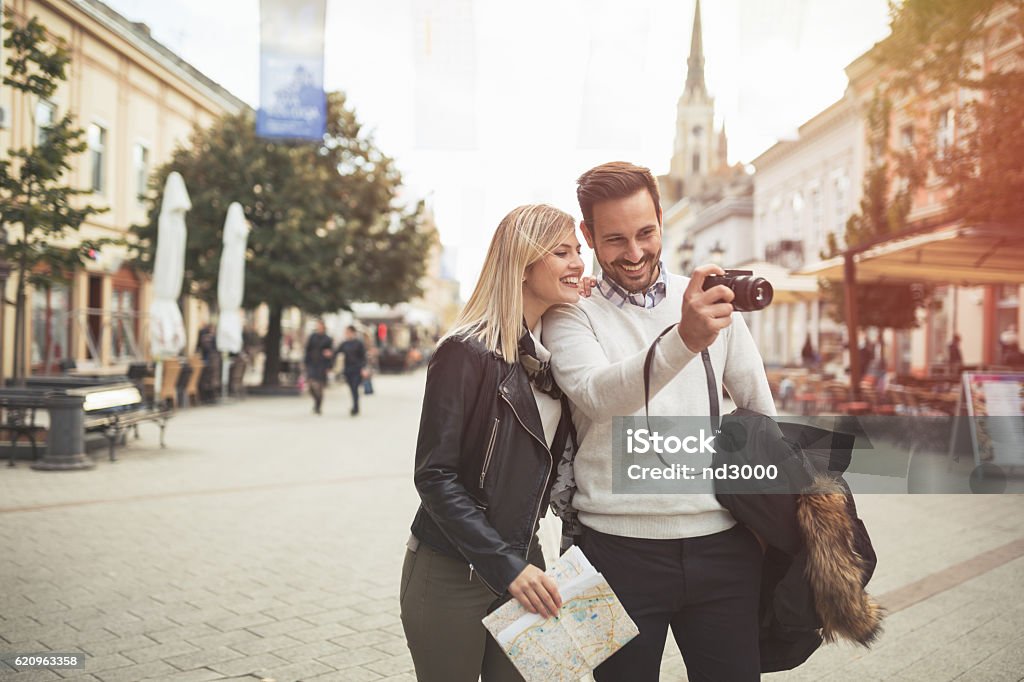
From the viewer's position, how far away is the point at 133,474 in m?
8.95

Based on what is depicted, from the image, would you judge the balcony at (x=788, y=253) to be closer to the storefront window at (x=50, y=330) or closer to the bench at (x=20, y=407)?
the bench at (x=20, y=407)

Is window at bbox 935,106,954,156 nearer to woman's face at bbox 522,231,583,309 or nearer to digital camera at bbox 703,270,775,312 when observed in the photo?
woman's face at bbox 522,231,583,309

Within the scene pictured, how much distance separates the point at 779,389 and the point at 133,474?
10.5m

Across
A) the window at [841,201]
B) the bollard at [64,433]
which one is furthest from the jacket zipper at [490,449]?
the window at [841,201]

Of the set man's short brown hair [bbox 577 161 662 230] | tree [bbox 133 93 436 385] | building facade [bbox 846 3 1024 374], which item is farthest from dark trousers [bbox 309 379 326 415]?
man's short brown hair [bbox 577 161 662 230]

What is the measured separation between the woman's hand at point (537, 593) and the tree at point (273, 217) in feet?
63.5

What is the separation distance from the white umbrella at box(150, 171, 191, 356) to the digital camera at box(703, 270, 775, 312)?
14.5m

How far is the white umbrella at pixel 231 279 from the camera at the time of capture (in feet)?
58.5

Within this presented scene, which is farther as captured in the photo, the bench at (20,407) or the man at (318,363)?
the man at (318,363)

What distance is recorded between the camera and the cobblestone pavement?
3.91 m

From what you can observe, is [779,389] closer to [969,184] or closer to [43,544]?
[969,184]

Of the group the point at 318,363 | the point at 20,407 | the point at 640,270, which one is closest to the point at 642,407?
the point at 640,270

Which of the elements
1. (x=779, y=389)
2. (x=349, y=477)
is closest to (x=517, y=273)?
(x=349, y=477)

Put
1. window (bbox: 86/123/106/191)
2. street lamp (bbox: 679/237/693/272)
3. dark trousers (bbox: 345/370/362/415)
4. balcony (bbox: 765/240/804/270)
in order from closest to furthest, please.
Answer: dark trousers (bbox: 345/370/362/415) < balcony (bbox: 765/240/804/270) < window (bbox: 86/123/106/191) < street lamp (bbox: 679/237/693/272)
